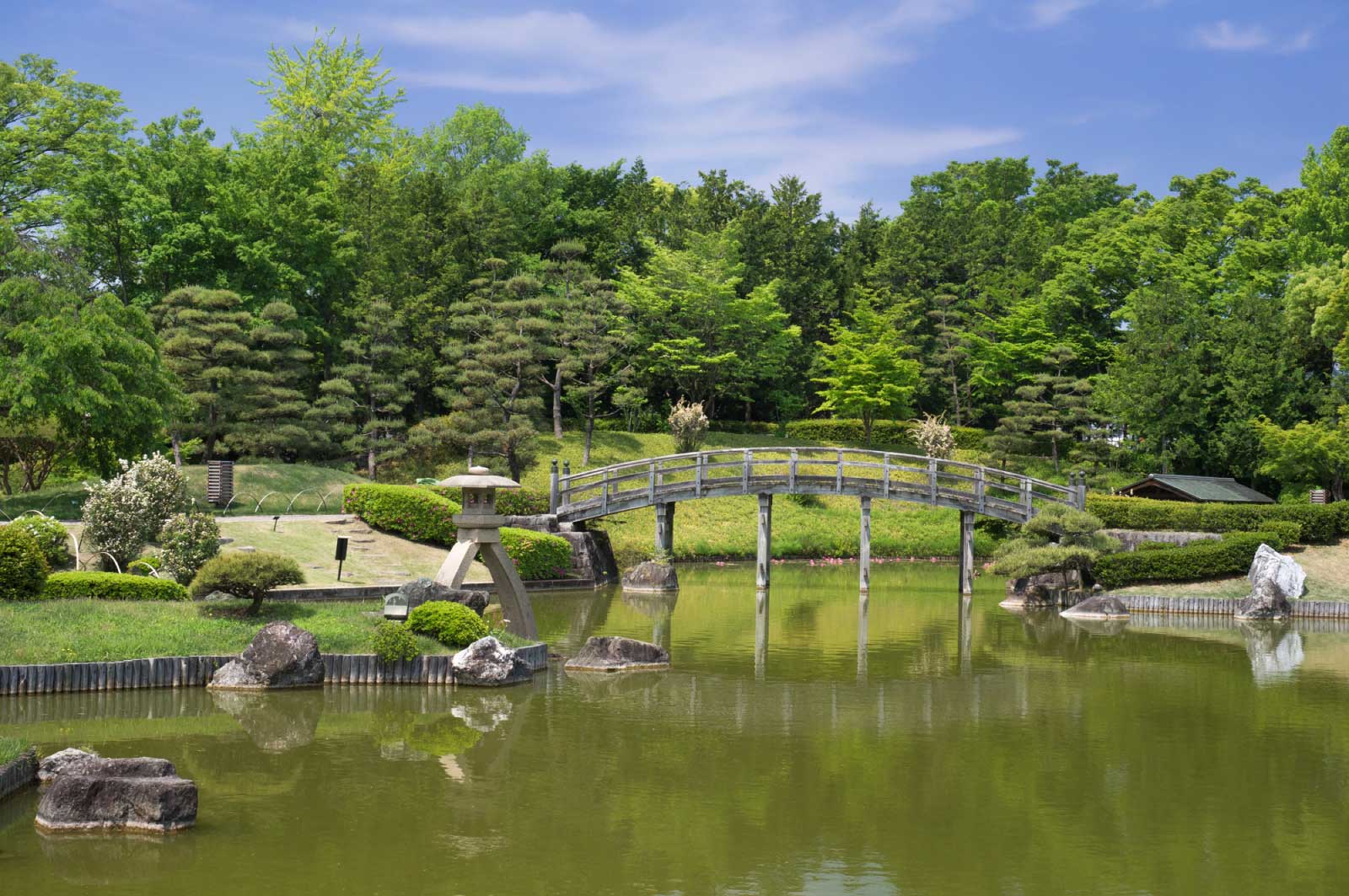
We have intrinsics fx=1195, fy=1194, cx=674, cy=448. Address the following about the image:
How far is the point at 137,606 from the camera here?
1888cm

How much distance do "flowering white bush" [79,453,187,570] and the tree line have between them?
5.54 m

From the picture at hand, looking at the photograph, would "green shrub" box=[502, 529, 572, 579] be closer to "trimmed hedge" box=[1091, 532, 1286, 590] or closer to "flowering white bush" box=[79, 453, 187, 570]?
"flowering white bush" box=[79, 453, 187, 570]

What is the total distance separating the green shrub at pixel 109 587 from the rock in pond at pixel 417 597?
12.4 ft

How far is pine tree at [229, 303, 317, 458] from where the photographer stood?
3944cm

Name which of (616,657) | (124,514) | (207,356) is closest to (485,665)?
(616,657)

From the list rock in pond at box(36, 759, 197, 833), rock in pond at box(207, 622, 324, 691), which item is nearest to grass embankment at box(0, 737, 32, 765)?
rock in pond at box(36, 759, 197, 833)

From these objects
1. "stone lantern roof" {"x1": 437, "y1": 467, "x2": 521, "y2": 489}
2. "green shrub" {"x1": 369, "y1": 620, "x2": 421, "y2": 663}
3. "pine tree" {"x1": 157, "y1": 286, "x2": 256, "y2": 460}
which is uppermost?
"pine tree" {"x1": 157, "y1": 286, "x2": 256, "y2": 460}

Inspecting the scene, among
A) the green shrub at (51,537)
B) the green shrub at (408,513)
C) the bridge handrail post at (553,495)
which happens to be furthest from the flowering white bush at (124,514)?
the bridge handrail post at (553,495)

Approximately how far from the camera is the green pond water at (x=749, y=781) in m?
9.87

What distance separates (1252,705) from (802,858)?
10.6 m

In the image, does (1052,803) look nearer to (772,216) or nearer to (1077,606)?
(1077,606)

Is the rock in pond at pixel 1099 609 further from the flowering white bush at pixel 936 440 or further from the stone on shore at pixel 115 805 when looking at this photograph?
the stone on shore at pixel 115 805

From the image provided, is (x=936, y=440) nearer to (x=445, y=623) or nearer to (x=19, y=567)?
(x=445, y=623)

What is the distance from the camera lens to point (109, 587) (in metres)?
19.5
